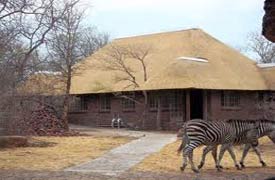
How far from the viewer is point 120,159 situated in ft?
61.8

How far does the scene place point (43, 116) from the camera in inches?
1390

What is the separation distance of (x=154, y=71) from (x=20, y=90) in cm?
1807

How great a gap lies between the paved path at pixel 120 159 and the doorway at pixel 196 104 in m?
14.5

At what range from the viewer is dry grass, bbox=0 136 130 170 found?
17.2 metres

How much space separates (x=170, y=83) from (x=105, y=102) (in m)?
7.62

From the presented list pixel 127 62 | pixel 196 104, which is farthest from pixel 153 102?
pixel 127 62

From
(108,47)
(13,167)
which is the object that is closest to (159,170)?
(13,167)

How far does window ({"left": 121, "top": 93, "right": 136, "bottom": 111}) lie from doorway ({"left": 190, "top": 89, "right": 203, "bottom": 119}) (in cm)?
416

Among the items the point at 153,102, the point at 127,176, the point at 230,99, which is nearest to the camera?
the point at 127,176

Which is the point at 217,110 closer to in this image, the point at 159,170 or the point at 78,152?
the point at 78,152

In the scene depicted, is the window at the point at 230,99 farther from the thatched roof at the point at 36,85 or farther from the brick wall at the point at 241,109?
the thatched roof at the point at 36,85

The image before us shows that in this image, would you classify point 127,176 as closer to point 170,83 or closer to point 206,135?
point 206,135

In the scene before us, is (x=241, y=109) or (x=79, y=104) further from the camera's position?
(x=79, y=104)

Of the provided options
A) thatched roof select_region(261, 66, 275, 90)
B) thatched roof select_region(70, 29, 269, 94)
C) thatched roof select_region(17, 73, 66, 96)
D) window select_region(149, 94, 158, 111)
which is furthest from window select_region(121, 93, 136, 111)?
thatched roof select_region(261, 66, 275, 90)
